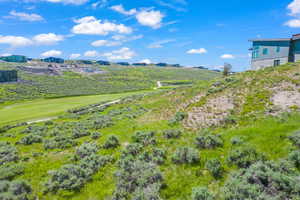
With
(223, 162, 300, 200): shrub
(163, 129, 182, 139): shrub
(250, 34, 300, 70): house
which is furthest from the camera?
(250, 34, 300, 70): house

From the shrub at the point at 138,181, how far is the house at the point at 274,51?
99.2 feet

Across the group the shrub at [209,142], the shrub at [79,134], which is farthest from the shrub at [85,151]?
the shrub at [209,142]

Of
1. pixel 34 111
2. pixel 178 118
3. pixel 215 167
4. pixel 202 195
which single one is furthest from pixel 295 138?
pixel 34 111

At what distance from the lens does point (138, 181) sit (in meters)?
6.48

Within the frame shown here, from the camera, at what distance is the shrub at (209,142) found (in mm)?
8328

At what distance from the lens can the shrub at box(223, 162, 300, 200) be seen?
16.7 ft

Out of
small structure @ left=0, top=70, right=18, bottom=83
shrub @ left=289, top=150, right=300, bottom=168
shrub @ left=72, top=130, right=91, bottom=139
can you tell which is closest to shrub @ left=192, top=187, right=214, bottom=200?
shrub @ left=289, top=150, right=300, bottom=168

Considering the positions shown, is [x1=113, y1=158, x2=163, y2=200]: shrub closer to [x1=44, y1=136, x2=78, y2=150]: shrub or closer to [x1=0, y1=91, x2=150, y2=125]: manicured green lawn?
[x1=44, y1=136, x2=78, y2=150]: shrub

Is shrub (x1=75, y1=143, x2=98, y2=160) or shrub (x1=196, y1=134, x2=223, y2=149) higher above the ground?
shrub (x1=196, y1=134, x2=223, y2=149)

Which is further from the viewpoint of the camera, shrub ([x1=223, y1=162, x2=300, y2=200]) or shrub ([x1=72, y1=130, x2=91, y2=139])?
shrub ([x1=72, y1=130, x2=91, y2=139])

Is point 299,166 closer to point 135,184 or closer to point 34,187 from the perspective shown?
point 135,184

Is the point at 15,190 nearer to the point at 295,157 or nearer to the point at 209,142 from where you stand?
the point at 209,142

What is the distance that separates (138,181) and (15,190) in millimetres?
5134

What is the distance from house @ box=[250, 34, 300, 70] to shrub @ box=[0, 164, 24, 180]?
3493 cm
